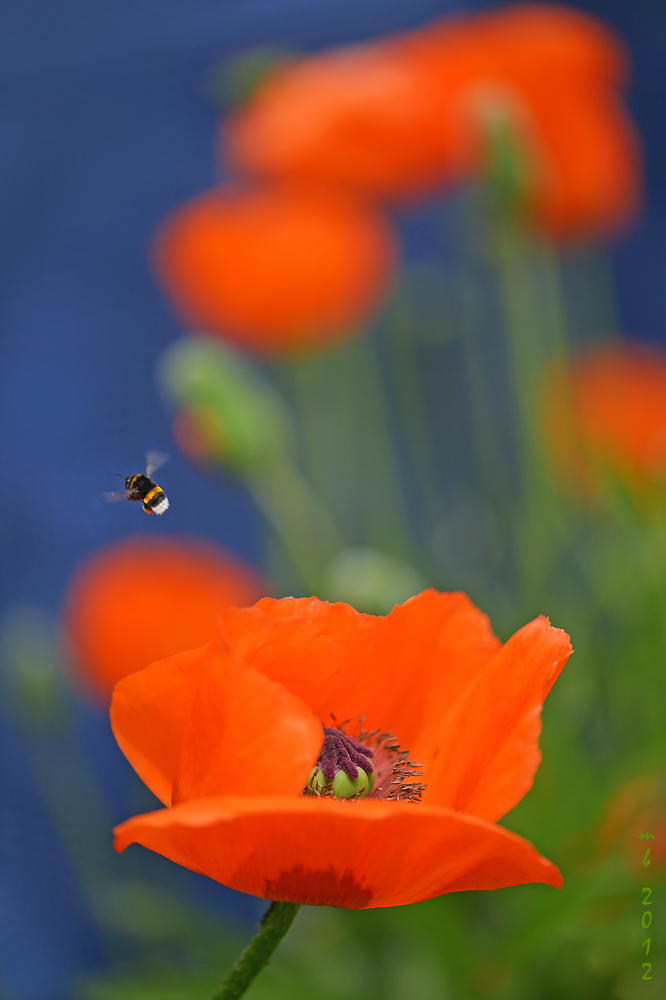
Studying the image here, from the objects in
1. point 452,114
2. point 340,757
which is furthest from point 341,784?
point 452,114

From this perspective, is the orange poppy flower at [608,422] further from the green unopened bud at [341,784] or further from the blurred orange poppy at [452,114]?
the green unopened bud at [341,784]

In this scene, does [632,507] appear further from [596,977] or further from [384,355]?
[384,355]

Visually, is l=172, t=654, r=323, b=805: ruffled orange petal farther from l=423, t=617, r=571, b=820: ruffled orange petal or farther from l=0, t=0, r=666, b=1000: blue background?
l=0, t=0, r=666, b=1000: blue background

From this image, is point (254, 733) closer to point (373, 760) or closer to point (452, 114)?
point (373, 760)

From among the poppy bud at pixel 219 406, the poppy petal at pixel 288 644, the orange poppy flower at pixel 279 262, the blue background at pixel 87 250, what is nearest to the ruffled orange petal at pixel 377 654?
the poppy petal at pixel 288 644

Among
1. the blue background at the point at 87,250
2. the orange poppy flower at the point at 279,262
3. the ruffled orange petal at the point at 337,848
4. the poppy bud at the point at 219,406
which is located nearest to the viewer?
the ruffled orange petal at the point at 337,848

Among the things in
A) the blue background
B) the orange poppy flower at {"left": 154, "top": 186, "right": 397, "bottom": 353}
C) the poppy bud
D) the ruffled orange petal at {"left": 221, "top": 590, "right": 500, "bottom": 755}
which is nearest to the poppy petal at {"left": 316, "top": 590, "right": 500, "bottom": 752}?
the ruffled orange petal at {"left": 221, "top": 590, "right": 500, "bottom": 755}

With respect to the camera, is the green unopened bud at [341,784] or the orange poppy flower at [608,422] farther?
the orange poppy flower at [608,422]
